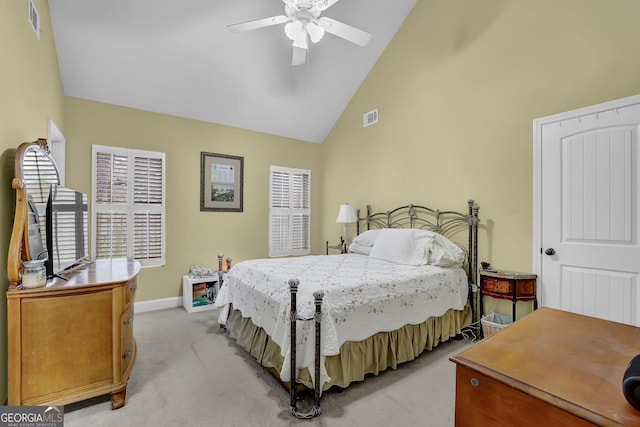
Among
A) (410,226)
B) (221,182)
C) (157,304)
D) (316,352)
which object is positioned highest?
(221,182)

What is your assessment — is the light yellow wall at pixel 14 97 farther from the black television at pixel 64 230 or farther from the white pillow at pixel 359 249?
the white pillow at pixel 359 249

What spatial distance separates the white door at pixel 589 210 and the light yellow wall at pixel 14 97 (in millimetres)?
4328

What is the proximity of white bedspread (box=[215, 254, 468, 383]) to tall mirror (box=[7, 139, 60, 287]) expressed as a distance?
1.58 m

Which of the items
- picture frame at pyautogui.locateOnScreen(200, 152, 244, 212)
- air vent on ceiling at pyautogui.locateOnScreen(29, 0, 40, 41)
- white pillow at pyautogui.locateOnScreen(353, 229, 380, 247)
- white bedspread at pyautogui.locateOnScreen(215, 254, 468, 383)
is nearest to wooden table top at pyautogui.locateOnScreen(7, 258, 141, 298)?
white bedspread at pyautogui.locateOnScreen(215, 254, 468, 383)

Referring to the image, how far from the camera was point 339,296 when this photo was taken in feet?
7.36

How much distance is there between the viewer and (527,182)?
118 inches

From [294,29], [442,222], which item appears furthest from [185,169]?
[442,222]

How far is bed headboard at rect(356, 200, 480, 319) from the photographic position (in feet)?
11.2

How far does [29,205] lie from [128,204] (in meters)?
2.10

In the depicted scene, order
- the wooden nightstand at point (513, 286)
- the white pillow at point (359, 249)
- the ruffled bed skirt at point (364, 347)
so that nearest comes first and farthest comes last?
the ruffled bed skirt at point (364, 347) < the wooden nightstand at point (513, 286) < the white pillow at point (359, 249)

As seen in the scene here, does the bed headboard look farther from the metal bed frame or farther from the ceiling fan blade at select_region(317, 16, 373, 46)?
the ceiling fan blade at select_region(317, 16, 373, 46)

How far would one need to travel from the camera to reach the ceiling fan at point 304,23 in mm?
2527

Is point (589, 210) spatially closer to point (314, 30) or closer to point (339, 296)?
point (339, 296)

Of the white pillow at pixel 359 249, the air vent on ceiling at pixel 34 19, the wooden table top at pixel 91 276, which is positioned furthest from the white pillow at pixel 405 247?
the air vent on ceiling at pixel 34 19
